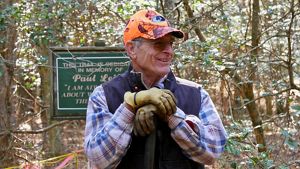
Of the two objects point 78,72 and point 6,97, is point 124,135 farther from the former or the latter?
point 6,97

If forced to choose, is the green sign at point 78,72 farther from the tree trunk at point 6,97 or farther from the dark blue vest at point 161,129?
the tree trunk at point 6,97

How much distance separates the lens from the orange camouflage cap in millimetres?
2238

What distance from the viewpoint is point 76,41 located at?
7191 mm

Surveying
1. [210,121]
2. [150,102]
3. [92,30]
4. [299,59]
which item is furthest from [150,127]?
[92,30]

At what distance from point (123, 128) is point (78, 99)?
1.59 metres

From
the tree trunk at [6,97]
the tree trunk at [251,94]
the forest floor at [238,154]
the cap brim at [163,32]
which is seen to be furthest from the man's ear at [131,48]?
the tree trunk at [6,97]

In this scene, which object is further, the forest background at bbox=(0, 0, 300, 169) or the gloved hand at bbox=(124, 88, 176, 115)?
the forest background at bbox=(0, 0, 300, 169)

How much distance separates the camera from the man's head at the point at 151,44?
225 cm

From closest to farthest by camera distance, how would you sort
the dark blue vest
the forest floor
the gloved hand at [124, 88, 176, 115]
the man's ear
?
the gloved hand at [124, 88, 176, 115] → the dark blue vest → the man's ear → the forest floor

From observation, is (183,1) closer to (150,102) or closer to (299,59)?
(299,59)

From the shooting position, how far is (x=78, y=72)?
3705 mm

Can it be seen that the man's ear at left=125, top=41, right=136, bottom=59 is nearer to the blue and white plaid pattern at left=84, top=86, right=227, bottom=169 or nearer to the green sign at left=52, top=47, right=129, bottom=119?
the blue and white plaid pattern at left=84, top=86, right=227, bottom=169

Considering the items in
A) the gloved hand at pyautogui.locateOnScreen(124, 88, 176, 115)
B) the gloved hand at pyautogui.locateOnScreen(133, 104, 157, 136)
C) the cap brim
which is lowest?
the gloved hand at pyautogui.locateOnScreen(133, 104, 157, 136)

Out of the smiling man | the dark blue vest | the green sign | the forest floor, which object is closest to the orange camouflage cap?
the smiling man
